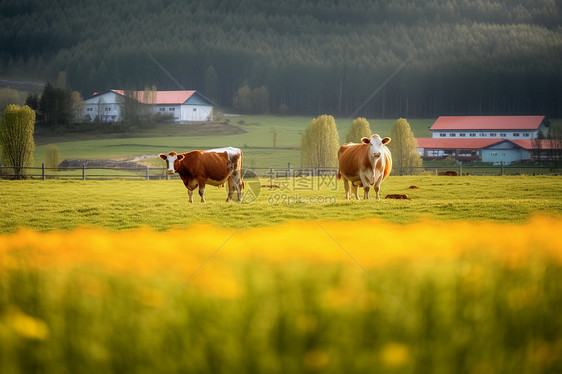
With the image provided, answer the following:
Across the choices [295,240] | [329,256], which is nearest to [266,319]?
[329,256]

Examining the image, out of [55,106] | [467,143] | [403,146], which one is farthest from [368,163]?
[55,106]

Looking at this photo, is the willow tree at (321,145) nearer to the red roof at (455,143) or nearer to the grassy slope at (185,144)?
the grassy slope at (185,144)

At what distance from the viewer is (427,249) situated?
407cm

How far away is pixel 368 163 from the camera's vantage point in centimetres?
1677

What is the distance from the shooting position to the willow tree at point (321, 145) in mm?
63312

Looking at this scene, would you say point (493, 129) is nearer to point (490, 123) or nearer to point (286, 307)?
point (490, 123)

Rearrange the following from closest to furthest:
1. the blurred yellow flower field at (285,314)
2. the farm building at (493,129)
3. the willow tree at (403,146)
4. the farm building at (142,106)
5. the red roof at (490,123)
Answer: the blurred yellow flower field at (285,314)
the willow tree at (403,146)
the farm building at (493,129)
the red roof at (490,123)
the farm building at (142,106)

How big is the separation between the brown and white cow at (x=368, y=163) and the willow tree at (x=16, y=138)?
40406 millimetres

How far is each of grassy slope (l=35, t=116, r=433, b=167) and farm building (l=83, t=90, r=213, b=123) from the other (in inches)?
206

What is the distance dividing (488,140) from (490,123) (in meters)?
13.4

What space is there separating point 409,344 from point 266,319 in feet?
2.11

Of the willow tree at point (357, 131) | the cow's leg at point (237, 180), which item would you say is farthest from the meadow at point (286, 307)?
the willow tree at point (357, 131)

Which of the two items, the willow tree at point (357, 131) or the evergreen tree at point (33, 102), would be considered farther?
the evergreen tree at point (33, 102)

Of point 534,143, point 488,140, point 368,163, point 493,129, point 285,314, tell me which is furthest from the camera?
point 493,129
